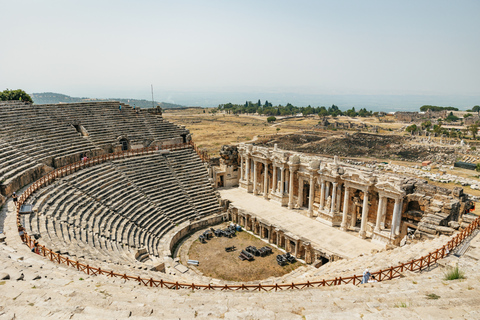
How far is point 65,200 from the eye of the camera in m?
21.9

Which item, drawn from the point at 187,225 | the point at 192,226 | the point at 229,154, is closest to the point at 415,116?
the point at 229,154

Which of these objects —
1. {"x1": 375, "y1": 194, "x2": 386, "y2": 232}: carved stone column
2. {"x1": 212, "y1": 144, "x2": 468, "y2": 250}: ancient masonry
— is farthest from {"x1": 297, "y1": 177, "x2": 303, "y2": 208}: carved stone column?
{"x1": 375, "y1": 194, "x2": 386, "y2": 232}: carved stone column

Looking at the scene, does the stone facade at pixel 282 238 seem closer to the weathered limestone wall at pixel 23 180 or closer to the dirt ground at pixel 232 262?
the dirt ground at pixel 232 262

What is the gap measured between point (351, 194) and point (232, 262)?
11.8 m

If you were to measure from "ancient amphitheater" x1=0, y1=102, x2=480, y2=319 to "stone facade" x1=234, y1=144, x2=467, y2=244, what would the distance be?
0.11m

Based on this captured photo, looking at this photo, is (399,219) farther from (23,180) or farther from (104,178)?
(23,180)

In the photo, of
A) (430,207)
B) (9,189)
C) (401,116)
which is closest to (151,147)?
(9,189)

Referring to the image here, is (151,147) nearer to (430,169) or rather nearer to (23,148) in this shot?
(23,148)

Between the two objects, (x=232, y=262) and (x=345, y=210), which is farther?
(x=345, y=210)

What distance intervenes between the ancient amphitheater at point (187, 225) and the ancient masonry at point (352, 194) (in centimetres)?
11

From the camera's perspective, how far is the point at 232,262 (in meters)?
23.4

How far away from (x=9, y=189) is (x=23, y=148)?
687 centimetres

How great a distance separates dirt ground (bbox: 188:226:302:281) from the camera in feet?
72.0

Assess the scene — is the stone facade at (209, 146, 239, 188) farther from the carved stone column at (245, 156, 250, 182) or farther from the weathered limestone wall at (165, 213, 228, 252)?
the weathered limestone wall at (165, 213, 228, 252)
